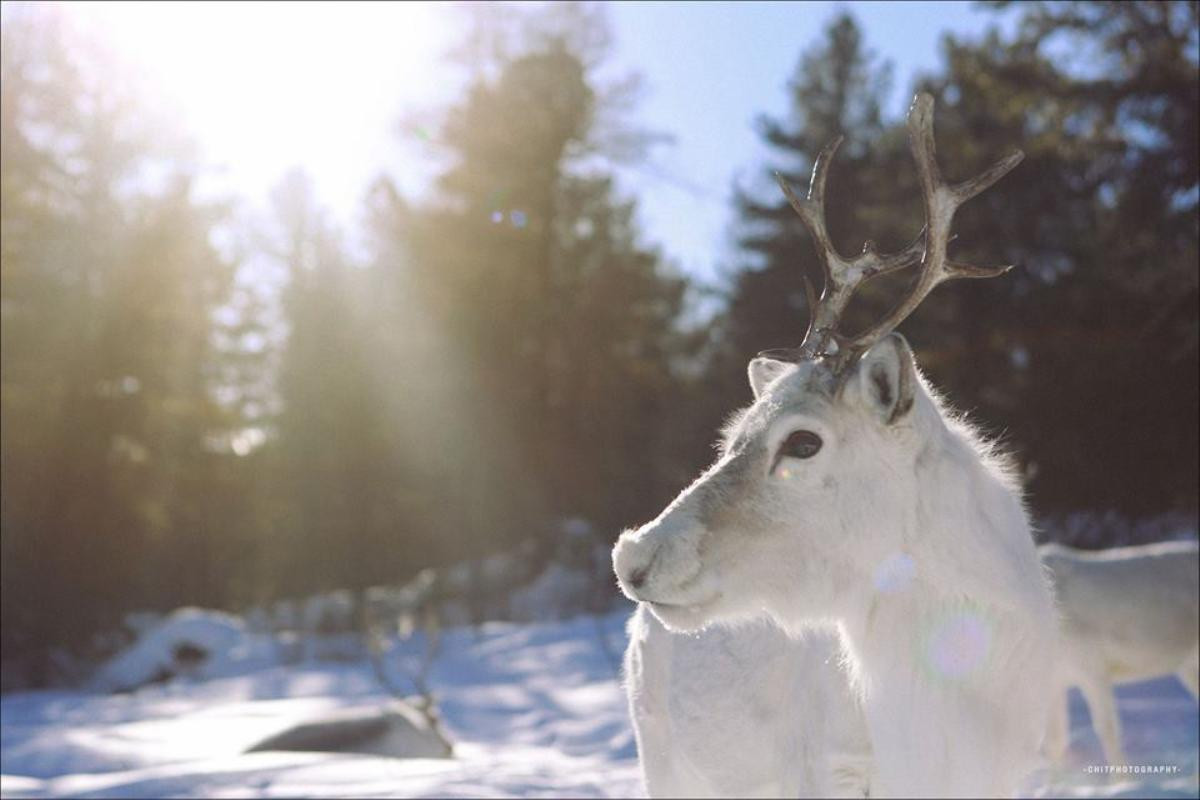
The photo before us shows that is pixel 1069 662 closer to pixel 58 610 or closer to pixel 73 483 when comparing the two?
pixel 73 483

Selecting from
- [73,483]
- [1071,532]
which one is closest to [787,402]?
[73,483]

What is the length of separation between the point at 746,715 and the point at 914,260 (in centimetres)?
157

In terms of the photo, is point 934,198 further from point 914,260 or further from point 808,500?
point 808,500

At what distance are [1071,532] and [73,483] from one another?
12.6 meters

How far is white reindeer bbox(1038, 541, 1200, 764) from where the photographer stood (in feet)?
26.7

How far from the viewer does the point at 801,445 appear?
262 centimetres

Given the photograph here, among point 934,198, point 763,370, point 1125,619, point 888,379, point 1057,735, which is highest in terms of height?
point 934,198

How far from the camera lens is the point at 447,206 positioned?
71.1 ft

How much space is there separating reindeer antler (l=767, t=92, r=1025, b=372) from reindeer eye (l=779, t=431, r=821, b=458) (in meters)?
0.19

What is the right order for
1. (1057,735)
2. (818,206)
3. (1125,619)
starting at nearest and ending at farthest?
(818,206) → (1057,735) → (1125,619)

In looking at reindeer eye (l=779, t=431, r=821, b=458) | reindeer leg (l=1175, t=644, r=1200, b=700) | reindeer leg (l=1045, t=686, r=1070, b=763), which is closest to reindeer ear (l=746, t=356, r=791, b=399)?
reindeer eye (l=779, t=431, r=821, b=458)

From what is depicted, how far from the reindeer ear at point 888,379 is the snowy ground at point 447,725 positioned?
3.64 metres

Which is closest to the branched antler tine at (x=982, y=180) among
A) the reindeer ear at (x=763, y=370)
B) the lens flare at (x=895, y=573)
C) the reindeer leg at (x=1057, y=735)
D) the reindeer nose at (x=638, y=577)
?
the reindeer ear at (x=763, y=370)

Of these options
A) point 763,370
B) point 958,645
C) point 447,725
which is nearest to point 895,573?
point 958,645
